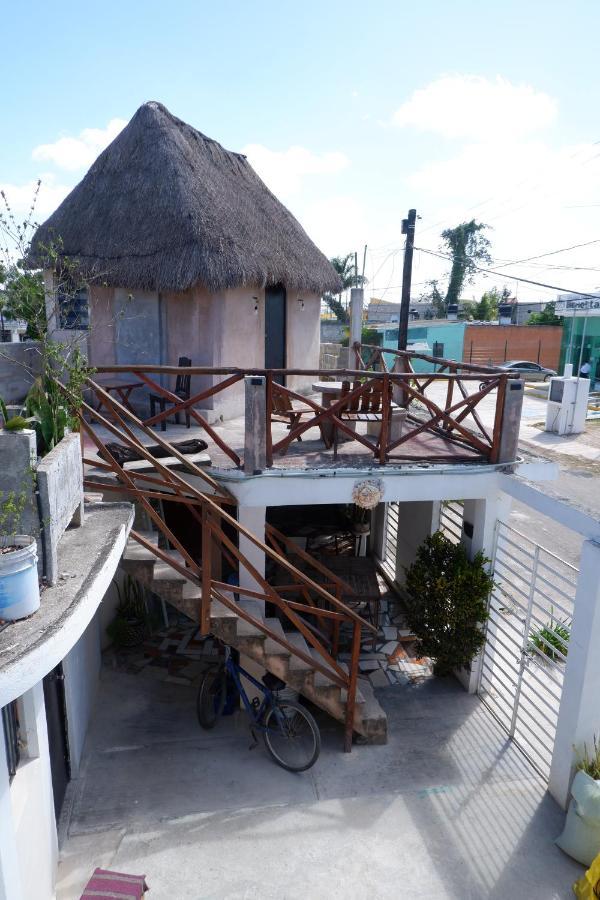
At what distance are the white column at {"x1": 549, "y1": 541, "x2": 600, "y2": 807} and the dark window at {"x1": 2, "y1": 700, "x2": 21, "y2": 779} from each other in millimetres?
4501

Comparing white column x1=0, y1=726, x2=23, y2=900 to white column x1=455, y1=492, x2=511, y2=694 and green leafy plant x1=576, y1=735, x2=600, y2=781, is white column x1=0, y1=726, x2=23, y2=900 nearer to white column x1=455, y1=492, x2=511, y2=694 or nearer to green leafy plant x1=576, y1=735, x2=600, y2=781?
green leafy plant x1=576, y1=735, x2=600, y2=781

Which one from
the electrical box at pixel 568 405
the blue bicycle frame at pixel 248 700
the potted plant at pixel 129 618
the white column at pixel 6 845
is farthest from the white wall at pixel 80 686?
the electrical box at pixel 568 405

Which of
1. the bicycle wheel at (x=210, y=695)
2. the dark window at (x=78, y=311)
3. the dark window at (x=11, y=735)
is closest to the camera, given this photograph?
the dark window at (x=11, y=735)

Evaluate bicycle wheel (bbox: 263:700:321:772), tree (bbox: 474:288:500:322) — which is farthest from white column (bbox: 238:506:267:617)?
tree (bbox: 474:288:500:322)

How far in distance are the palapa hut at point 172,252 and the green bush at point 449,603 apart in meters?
4.43

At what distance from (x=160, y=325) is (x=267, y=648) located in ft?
19.7

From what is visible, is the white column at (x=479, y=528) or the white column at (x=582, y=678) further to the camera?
the white column at (x=479, y=528)

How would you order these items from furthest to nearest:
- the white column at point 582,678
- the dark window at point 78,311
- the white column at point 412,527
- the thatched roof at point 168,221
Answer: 1. the dark window at point 78,311
2. the thatched roof at point 168,221
3. the white column at point 412,527
4. the white column at point 582,678

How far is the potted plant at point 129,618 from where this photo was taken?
8.14 meters

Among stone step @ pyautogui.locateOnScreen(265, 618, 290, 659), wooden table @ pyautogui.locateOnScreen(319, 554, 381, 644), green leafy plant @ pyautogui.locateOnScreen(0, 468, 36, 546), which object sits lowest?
wooden table @ pyautogui.locateOnScreen(319, 554, 381, 644)

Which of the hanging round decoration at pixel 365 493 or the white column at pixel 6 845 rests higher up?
the hanging round decoration at pixel 365 493

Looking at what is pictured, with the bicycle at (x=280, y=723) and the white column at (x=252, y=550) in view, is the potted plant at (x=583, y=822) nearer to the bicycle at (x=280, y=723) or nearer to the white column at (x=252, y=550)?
the bicycle at (x=280, y=723)

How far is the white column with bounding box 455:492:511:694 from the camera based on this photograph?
6875mm

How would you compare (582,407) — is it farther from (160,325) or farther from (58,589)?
(58,589)
